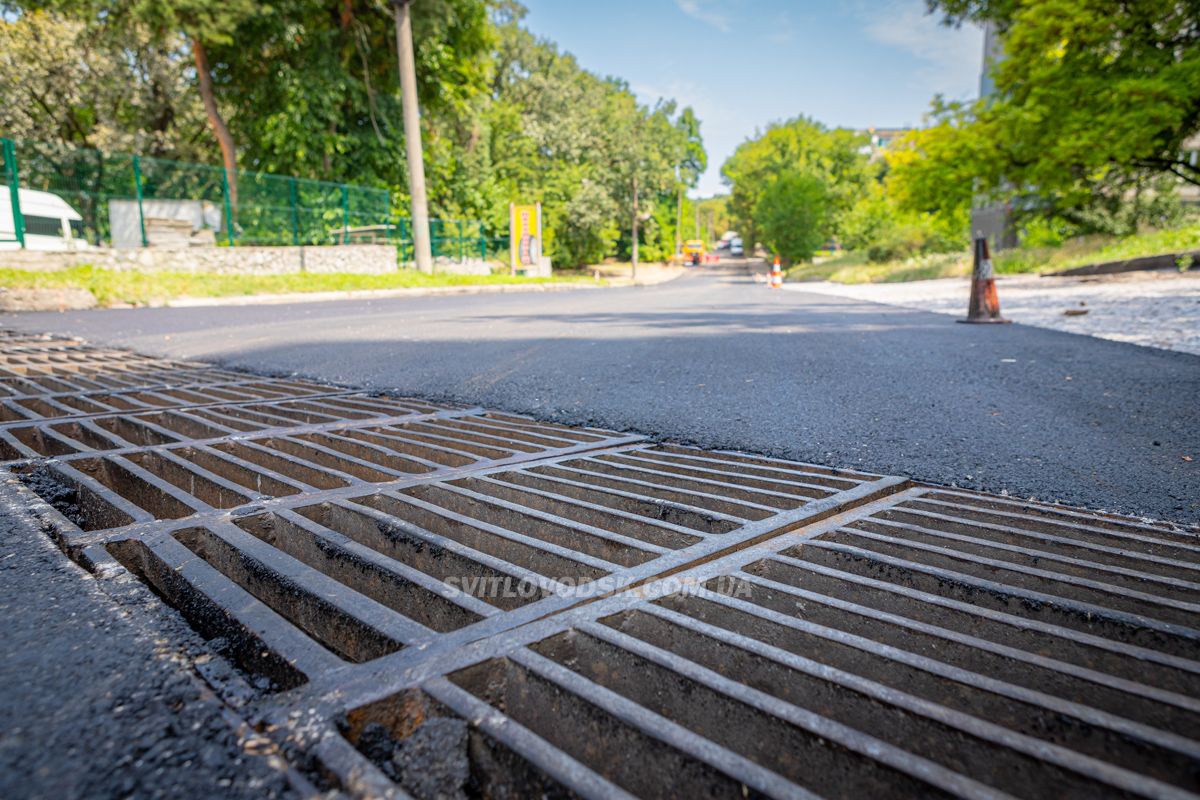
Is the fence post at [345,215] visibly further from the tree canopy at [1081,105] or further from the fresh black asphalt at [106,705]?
the fresh black asphalt at [106,705]

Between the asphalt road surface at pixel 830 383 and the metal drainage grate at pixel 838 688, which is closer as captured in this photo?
the metal drainage grate at pixel 838 688

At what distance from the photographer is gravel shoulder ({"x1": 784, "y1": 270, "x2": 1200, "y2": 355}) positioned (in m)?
6.64

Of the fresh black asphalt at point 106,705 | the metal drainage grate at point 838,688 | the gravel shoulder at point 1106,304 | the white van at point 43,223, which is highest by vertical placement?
the white van at point 43,223

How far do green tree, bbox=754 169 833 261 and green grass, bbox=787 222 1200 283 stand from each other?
17298 millimetres

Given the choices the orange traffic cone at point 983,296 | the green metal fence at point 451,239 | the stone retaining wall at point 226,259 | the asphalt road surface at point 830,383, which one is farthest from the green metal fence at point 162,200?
the orange traffic cone at point 983,296

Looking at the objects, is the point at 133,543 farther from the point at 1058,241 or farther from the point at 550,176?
the point at 550,176

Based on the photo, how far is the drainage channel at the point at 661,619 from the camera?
3.35 ft

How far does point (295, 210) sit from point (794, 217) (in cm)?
3232

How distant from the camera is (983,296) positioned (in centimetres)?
809

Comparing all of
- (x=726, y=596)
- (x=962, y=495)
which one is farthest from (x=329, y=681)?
(x=962, y=495)

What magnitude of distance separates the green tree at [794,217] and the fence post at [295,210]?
3195cm

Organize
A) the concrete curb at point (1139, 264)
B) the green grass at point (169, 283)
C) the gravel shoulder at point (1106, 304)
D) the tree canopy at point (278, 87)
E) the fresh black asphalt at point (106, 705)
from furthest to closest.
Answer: the tree canopy at point (278, 87) < the concrete curb at point (1139, 264) < the green grass at point (169, 283) < the gravel shoulder at point (1106, 304) < the fresh black asphalt at point (106, 705)

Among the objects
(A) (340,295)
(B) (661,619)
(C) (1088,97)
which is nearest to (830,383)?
(B) (661,619)

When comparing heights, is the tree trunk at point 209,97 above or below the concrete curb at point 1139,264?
above
